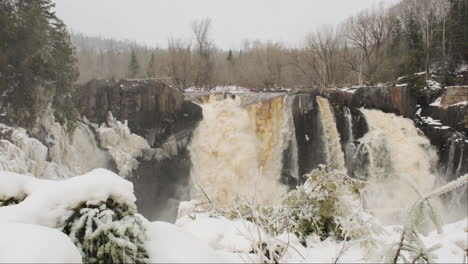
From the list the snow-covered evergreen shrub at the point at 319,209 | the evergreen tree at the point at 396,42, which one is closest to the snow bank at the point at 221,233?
the snow-covered evergreen shrub at the point at 319,209

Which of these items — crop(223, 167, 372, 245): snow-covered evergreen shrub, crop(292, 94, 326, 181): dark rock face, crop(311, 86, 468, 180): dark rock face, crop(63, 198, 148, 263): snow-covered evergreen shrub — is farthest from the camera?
crop(292, 94, 326, 181): dark rock face

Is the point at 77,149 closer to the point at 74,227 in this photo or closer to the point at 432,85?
the point at 74,227

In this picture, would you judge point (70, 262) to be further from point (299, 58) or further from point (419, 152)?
point (299, 58)

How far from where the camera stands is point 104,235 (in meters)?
2.11

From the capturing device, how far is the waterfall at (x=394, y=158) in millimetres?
14539

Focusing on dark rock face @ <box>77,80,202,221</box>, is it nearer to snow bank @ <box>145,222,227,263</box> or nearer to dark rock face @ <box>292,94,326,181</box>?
dark rock face @ <box>292,94,326,181</box>

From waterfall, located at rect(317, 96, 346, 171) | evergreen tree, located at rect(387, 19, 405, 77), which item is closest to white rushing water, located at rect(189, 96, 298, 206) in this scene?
waterfall, located at rect(317, 96, 346, 171)

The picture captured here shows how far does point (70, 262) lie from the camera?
1693 mm

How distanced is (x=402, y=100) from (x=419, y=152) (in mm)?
3374

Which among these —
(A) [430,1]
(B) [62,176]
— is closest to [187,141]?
(B) [62,176]

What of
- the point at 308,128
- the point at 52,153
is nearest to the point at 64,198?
the point at 52,153

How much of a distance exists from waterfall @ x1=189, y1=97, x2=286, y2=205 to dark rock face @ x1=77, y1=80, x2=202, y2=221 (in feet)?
3.17

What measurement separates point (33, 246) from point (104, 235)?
529 mm

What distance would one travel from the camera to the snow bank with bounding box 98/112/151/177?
16.1m
